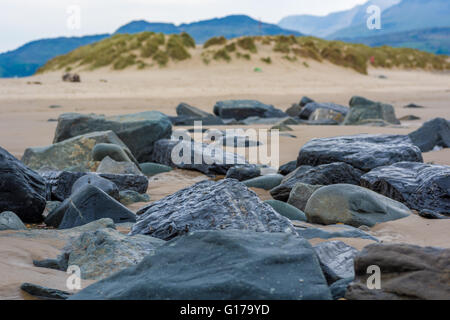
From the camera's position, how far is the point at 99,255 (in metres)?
2.40

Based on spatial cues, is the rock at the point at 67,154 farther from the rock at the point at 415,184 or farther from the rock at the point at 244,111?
the rock at the point at 244,111

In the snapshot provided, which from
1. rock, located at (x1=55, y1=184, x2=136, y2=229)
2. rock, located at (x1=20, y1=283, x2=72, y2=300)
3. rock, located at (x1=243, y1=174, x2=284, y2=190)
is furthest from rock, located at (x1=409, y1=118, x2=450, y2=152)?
rock, located at (x1=20, y1=283, x2=72, y2=300)

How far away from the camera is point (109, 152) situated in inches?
210

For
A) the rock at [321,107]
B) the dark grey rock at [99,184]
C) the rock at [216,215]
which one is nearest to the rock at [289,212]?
the rock at [216,215]

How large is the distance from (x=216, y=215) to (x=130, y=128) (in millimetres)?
3871

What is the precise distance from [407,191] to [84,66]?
2459 cm

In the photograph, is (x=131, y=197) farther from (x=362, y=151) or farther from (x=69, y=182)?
(x=362, y=151)

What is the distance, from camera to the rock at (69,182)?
422cm

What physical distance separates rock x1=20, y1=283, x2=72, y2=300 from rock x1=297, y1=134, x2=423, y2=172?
3292mm

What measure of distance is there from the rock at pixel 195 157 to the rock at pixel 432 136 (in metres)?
2.18

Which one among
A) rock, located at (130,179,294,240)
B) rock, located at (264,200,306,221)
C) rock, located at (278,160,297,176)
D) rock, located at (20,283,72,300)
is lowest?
rock, located at (278,160,297,176)

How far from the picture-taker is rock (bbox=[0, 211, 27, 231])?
3112mm

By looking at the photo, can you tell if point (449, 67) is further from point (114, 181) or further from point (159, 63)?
point (114, 181)

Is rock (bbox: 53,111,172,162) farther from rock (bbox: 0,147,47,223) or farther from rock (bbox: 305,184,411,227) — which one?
rock (bbox: 305,184,411,227)
